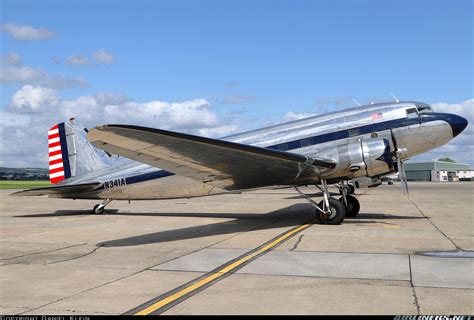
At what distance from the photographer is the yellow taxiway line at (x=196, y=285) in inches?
230

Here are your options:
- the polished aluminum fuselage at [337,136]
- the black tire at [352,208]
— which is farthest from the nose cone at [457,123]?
the black tire at [352,208]

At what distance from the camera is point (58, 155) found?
69.4 ft

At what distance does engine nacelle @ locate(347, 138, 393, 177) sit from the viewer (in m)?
15.2

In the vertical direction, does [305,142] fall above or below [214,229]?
above

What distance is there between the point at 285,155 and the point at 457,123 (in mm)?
7199

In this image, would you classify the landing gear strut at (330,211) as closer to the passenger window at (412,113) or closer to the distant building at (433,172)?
the passenger window at (412,113)

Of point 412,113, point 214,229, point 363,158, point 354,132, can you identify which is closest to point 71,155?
point 214,229

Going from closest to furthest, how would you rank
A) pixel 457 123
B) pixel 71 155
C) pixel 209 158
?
pixel 209 158
pixel 457 123
pixel 71 155

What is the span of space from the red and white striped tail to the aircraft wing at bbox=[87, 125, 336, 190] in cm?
874

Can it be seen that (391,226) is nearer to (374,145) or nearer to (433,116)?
(374,145)

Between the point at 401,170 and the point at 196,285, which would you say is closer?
the point at 196,285

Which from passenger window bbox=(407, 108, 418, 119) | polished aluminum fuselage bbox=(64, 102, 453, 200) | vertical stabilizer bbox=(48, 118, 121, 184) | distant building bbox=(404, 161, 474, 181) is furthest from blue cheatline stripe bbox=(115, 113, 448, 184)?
distant building bbox=(404, 161, 474, 181)

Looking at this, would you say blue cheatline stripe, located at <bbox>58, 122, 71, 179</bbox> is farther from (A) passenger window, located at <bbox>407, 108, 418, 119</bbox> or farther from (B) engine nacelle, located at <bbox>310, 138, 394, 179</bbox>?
(A) passenger window, located at <bbox>407, 108, 418, 119</bbox>

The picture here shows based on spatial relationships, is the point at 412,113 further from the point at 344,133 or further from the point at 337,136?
the point at 337,136
